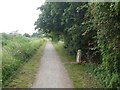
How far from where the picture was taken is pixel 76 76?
13.1 meters

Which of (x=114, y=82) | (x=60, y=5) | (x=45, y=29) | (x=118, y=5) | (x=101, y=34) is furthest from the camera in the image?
(x=45, y=29)

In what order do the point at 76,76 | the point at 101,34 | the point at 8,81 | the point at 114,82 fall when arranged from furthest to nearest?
the point at 76,76
the point at 8,81
the point at 101,34
the point at 114,82

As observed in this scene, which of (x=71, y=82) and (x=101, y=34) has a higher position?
(x=101, y=34)

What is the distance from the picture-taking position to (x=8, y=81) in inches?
446

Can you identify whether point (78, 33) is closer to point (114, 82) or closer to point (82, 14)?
point (82, 14)

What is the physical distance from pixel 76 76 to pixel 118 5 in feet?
19.5

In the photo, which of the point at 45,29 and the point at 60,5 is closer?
the point at 60,5

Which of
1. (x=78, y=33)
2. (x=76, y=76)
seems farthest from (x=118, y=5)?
(x=78, y=33)

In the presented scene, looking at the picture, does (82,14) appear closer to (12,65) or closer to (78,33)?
(78,33)

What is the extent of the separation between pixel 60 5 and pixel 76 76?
9095 millimetres

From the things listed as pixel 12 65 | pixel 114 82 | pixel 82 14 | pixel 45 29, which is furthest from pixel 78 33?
pixel 45 29

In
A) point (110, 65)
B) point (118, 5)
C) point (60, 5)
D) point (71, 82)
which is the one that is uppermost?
point (60, 5)

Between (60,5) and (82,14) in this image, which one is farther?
(60,5)

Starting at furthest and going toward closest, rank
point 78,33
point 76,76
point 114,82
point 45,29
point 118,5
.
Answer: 1. point 45,29
2. point 78,33
3. point 76,76
4. point 114,82
5. point 118,5
